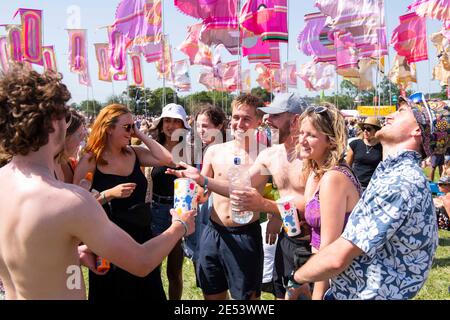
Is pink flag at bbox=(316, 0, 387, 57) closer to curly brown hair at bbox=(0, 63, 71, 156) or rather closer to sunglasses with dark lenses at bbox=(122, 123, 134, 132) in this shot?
sunglasses with dark lenses at bbox=(122, 123, 134, 132)

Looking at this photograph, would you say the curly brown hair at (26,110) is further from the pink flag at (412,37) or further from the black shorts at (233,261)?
the pink flag at (412,37)

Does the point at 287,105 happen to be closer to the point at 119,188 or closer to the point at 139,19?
the point at 119,188

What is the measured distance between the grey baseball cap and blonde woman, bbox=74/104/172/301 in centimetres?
116

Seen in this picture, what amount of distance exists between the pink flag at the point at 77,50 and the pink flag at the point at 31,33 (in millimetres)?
3229

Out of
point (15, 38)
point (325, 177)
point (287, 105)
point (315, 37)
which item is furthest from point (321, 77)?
point (325, 177)

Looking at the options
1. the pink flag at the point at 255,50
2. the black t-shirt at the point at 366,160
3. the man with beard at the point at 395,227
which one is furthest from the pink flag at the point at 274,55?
the man with beard at the point at 395,227

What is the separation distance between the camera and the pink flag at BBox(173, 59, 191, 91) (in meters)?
28.8

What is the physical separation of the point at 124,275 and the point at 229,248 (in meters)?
0.84

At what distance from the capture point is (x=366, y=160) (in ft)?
20.7

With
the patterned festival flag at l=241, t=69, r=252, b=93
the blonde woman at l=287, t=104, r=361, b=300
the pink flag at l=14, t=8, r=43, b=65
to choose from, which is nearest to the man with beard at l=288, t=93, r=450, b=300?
the blonde woman at l=287, t=104, r=361, b=300

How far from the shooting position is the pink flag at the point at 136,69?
2649cm
